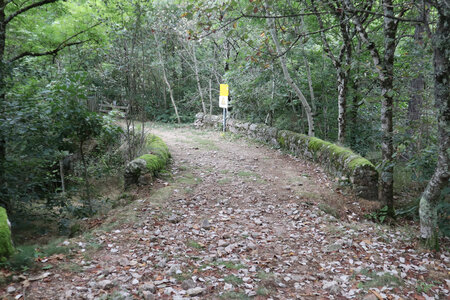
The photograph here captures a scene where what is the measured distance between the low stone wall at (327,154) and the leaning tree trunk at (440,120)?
6.09 feet

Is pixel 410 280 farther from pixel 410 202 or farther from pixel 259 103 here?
pixel 259 103

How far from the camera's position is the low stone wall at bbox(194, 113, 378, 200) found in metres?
6.39

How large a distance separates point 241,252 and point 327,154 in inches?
195

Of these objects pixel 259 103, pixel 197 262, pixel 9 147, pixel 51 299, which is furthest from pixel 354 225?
pixel 259 103

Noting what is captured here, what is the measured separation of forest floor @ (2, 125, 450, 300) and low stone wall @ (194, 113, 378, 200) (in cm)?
41

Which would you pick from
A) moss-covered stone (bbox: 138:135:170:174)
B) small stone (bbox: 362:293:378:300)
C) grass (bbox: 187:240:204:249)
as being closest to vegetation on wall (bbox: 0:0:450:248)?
moss-covered stone (bbox: 138:135:170:174)

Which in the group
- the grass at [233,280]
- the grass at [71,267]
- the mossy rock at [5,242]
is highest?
the mossy rock at [5,242]

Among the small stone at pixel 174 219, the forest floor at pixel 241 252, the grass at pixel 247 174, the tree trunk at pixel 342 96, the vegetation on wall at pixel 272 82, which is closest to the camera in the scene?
the forest floor at pixel 241 252

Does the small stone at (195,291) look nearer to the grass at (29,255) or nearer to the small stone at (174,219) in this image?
the grass at (29,255)

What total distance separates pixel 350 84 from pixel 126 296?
10.3m

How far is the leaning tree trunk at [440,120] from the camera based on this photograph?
3.88 meters

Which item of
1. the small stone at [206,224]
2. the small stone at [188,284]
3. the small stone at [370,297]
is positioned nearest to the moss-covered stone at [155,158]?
the small stone at [206,224]

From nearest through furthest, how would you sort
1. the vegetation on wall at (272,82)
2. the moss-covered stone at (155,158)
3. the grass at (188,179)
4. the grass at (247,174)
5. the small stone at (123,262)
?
1. the small stone at (123,262)
2. the vegetation on wall at (272,82)
3. the moss-covered stone at (155,158)
4. the grass at (188,179)
5. the grass at (247,174)

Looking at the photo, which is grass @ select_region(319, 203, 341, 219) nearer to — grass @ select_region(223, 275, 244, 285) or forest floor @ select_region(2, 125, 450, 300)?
forest floor @ select_region(2, 125, 450, 300)
